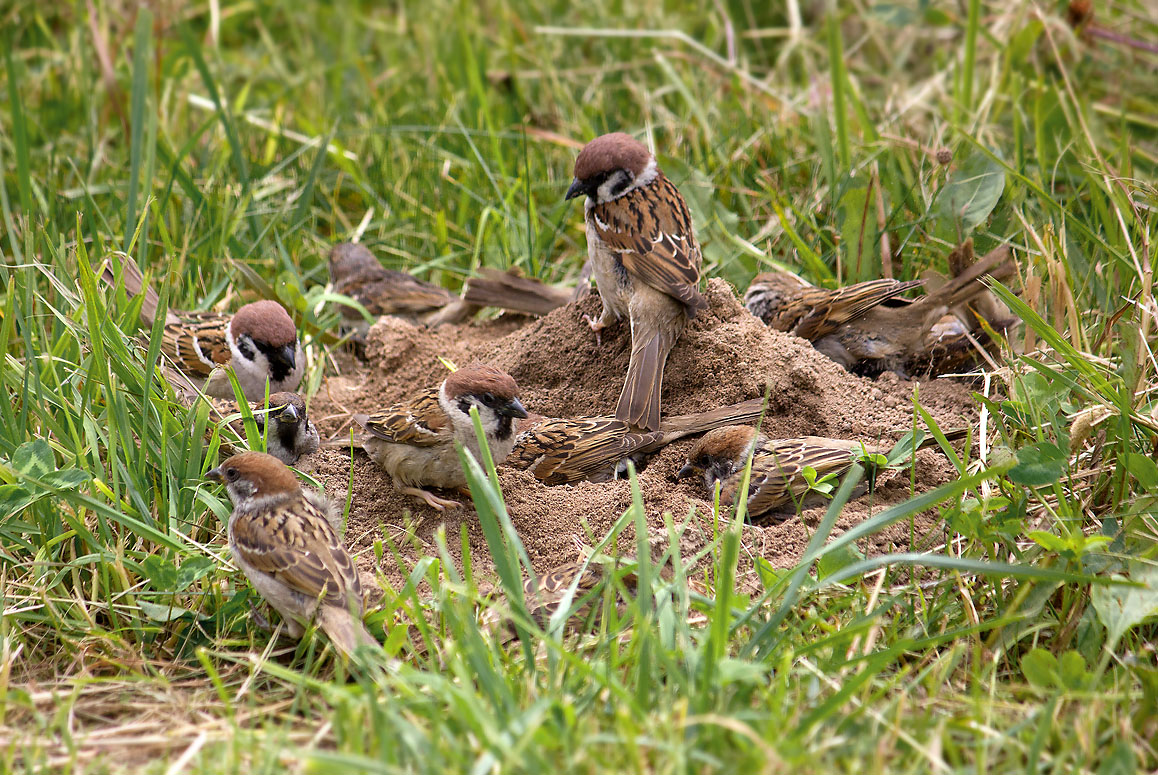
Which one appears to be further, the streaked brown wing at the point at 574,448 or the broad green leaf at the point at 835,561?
the streaked brown wing at the point at 574,448

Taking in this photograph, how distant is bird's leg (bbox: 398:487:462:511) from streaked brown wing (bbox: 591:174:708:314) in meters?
1.17

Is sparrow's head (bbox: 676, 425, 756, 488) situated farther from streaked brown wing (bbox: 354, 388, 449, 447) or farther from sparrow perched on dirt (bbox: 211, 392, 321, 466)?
sparrow perched on dirt (bbox: 211, 392, 321, 466)

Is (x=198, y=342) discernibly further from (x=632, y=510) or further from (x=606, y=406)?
(x=632, y=510)

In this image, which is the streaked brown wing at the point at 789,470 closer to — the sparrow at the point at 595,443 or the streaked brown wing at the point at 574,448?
the sparrow at the point at 595,443

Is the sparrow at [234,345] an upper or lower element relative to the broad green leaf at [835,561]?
lower

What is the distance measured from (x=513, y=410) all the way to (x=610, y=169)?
1.39 m

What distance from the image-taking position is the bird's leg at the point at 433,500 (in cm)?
378

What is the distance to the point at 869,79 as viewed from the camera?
7.23m

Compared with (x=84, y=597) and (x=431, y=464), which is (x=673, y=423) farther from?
(x=84, y=597)

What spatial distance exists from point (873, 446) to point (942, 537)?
59 cm

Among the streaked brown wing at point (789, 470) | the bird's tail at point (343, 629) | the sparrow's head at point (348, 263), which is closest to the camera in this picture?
the bird's tail at point (343, 629)

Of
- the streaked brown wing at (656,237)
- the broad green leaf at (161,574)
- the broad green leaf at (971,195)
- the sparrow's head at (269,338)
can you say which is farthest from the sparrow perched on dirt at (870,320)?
the broad green leaf at (161,574)

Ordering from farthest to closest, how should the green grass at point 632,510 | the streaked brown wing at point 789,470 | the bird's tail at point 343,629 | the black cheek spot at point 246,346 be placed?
the black cheek spot at point 246,346 → the streaked brown wing at point 789,470 → the bird's tail at point 343,629 → the green grass at point 632,510

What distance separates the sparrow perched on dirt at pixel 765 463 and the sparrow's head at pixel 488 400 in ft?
2.21
